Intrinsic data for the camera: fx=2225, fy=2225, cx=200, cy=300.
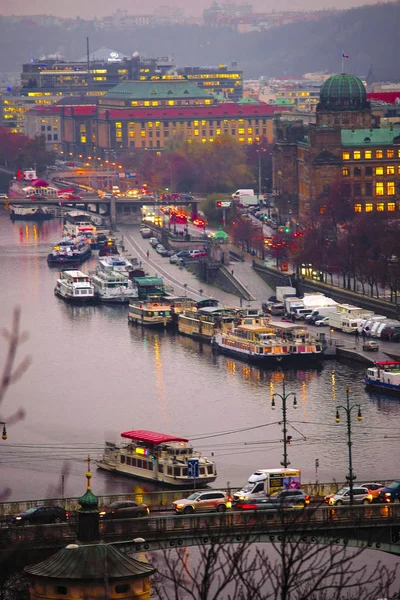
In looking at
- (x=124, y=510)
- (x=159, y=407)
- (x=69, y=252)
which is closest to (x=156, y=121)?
(x=69, y=252)

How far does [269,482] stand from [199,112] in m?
96.2

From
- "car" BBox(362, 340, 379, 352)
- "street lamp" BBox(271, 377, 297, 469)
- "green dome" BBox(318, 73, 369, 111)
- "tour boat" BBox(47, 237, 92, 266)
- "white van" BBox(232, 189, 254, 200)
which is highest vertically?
"green dome" BBox(318, 73, 369, 111)

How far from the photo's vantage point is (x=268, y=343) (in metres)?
52.8

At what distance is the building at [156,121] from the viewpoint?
12538 cm

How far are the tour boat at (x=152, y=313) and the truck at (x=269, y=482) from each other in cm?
2578

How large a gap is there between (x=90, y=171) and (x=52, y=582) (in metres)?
91.0

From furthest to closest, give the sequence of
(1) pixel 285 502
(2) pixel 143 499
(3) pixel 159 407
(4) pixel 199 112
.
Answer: (4) pixel 199 112 < (3) pixel 159 407 < (2) pixel 143 499 < (1) pixel 285 502

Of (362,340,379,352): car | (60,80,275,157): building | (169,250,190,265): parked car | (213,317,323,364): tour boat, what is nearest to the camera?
(362,340,379,352): car

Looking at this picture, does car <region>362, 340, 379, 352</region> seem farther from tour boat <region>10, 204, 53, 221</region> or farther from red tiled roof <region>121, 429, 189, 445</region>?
tour boat <region>10, 204, 53, 221</region>

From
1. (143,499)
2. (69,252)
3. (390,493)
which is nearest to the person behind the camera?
(390,493)

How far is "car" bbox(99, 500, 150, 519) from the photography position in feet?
97.4

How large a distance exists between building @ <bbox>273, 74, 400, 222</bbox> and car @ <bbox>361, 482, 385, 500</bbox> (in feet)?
137

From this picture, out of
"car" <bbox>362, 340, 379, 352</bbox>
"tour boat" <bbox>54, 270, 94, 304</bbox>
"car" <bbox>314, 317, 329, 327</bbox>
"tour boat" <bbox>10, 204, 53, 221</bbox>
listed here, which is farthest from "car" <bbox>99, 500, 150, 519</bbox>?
"tour boat" <bbox>10, 204, 53, 221</bbox>

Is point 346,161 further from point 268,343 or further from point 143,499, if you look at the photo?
point 143,499
